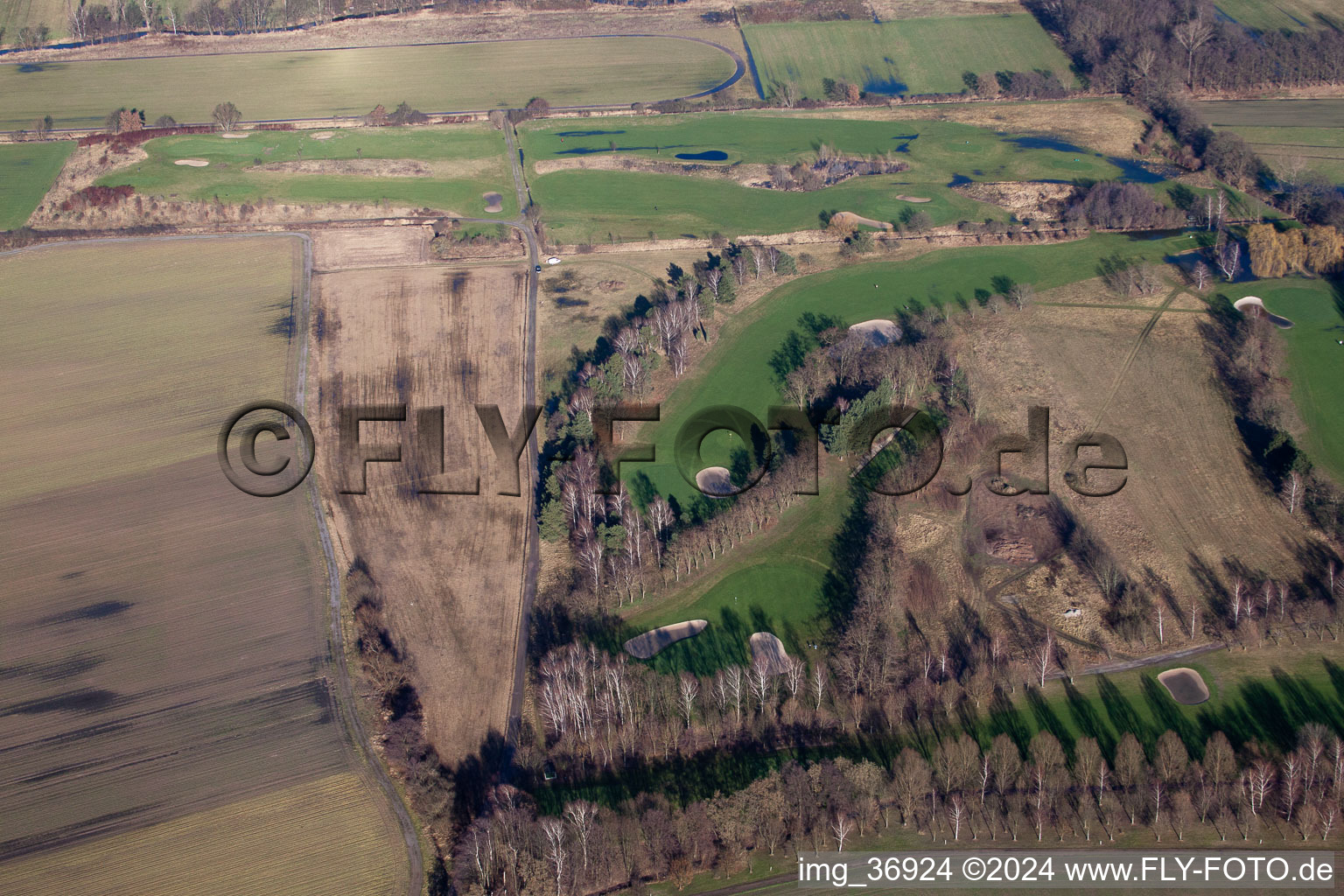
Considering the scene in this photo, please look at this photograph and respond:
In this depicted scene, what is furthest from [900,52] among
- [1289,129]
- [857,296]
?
[857,296]

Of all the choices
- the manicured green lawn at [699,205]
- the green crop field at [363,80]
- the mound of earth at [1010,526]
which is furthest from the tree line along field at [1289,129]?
the green crop field at [363,80]

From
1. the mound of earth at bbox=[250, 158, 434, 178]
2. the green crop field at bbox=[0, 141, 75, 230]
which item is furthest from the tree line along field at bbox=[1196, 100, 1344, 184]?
the green crop field at bbox=[0, 141, 75, 230]

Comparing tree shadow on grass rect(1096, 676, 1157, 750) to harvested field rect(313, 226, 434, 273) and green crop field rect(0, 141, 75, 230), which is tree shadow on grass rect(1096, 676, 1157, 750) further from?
green crop field rect(0, 141, 75, 230)

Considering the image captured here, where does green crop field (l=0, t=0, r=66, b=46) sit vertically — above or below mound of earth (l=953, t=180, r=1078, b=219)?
above

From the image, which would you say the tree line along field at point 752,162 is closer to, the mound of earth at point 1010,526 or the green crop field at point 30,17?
the mound of earth at point 1010,526

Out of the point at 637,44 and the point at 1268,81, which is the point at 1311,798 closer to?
the point at 1268,81

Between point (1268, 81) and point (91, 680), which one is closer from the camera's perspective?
point (91, 680)

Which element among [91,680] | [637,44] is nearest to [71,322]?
[91,680]
